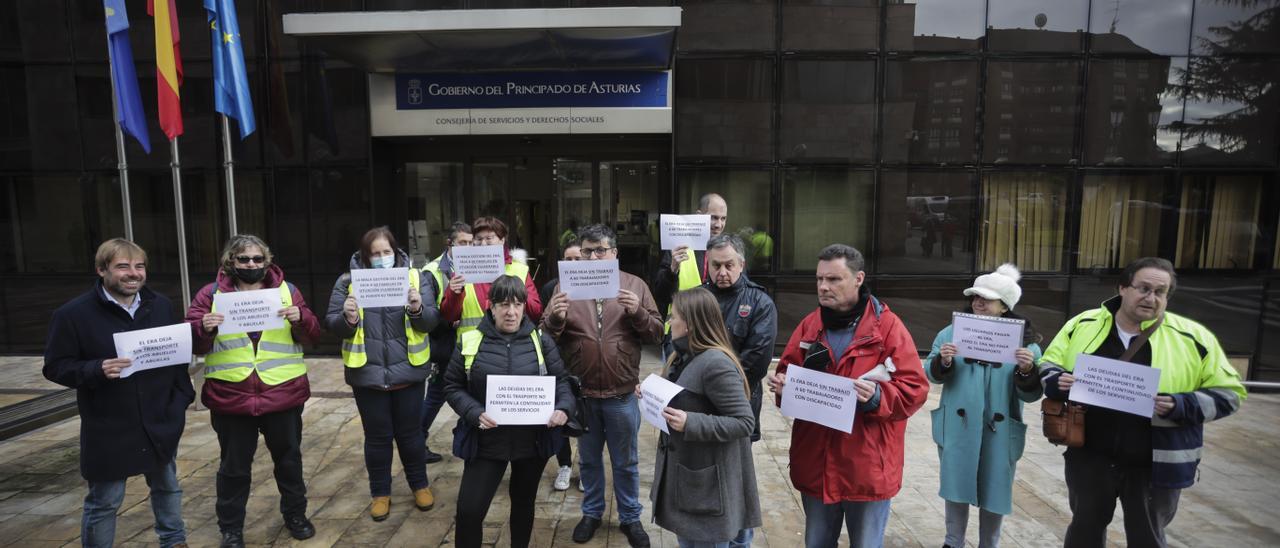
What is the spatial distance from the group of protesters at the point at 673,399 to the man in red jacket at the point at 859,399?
1 cm

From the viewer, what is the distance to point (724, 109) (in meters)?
8.47

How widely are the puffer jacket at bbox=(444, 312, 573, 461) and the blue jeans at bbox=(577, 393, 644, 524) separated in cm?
63

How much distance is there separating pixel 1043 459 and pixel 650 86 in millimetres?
6098

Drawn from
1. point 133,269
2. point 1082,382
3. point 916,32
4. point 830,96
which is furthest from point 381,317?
point 916,32

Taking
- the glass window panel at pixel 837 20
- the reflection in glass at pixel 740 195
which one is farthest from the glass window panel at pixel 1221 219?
the reflection in glass at pixel 740 195

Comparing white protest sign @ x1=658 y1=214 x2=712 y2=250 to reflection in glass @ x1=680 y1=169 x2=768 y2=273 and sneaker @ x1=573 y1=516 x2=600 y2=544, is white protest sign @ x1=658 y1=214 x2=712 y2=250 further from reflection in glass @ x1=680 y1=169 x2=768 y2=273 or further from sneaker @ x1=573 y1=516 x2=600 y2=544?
reflection in glass @ x1=680 y1=169 x2=768 y2=273

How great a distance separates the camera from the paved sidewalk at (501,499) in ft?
13.6

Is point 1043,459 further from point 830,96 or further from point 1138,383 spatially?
point 830,96

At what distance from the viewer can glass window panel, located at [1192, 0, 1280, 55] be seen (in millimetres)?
8250

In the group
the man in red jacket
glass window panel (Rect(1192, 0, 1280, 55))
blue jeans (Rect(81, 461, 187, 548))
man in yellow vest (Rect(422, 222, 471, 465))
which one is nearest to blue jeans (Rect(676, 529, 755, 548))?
the man in red jacket

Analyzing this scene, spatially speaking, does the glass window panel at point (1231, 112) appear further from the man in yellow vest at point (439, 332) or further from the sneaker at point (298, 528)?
the sneaker at point (298, 528)

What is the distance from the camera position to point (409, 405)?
4383mm

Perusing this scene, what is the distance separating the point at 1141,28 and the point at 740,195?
5.65m

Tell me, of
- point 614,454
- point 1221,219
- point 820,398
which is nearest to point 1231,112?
point 1221,219
